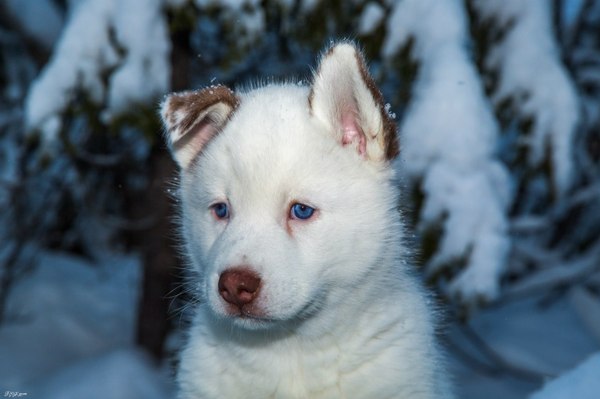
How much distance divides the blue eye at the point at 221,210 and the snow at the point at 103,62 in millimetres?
1973

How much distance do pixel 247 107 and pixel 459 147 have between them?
165 cm

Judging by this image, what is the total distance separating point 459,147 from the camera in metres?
4.37

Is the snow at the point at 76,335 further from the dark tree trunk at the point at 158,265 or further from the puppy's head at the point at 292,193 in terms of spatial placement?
the puppy's head at the point at 292,193

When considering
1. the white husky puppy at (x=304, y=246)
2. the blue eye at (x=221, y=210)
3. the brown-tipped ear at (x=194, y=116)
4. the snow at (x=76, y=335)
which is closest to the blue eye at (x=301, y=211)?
the white husky puppy at (x=304, y=246)

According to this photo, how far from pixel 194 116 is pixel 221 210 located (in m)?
0.37

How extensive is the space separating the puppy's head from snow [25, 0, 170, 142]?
1821 mm

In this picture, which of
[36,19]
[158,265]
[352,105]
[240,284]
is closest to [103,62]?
[158,265]

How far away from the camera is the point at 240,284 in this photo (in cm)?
264

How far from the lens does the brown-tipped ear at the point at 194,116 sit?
3.01m

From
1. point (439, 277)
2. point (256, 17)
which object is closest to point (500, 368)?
point (439, 277)

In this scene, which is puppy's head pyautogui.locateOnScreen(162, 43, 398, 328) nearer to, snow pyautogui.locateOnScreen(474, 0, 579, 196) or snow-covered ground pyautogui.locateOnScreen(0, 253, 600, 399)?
snow pyautogui.locateOnScreen(474, 0, 579, 196)

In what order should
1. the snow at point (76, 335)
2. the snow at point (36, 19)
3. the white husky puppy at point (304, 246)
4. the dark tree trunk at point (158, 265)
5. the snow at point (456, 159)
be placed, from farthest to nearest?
the snow at point (36, 19), the dark tree trunk at point (158, 265), the snow at point (76, 335), the snow at point (456, 159), the white husky puppy at point (304, 246)

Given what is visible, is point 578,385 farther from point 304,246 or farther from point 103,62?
point 103,62

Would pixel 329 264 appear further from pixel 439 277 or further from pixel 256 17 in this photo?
pixel 256 17
